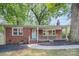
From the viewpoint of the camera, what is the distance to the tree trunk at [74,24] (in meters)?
2.22

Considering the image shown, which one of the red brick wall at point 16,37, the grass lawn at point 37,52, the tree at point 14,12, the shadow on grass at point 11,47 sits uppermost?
the tree at point 14,12

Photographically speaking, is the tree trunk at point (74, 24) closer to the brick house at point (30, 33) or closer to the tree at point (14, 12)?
the brick house at point (30, 33)

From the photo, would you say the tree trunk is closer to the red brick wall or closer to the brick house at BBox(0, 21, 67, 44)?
the brick house at BBox(0, 21, 67, 44)

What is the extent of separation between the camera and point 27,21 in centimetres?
224

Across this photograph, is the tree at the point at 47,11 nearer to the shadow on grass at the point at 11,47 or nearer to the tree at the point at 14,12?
the tree at the point at 14,12

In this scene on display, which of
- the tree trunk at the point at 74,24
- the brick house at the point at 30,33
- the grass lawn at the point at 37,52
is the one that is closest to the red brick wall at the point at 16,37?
the brick house at the point at 30,33

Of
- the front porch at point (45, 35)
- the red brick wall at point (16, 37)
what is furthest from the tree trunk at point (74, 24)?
the red brick wall at point (16, 37)

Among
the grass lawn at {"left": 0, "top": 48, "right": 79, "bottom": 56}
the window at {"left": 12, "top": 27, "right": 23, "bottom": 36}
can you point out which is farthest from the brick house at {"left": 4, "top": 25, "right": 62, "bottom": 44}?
the grass lawn at {"left": 0, "top": 48, "right": 79, "bottom": 56}

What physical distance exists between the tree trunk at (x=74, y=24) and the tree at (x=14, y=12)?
484 mm

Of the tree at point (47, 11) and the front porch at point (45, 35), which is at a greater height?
the tree at point (47, 11)

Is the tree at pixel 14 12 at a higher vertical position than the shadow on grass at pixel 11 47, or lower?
higher

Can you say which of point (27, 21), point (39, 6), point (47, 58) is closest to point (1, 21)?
point (27, 21)

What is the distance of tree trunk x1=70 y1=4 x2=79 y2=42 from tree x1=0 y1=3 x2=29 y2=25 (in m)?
0.48

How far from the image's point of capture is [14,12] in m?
2.25
